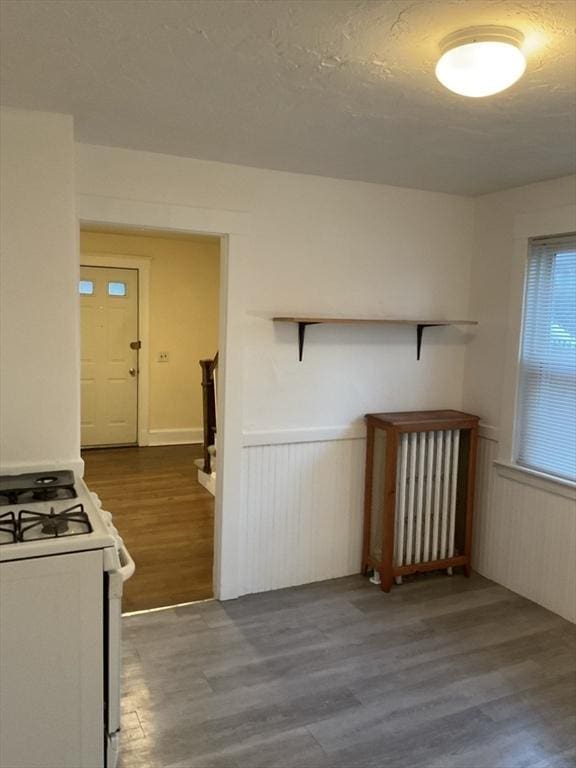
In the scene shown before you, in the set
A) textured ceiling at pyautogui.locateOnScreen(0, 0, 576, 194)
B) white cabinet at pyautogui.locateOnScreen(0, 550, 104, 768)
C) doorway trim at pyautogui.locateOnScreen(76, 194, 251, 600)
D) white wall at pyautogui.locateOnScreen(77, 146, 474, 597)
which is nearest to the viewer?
textured ceiling at pyautogui.locateOnScreen(0, 0, 576, 194)

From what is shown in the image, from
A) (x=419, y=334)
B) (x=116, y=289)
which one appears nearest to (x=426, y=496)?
(x=419, y=334)

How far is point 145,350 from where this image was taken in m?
6.85

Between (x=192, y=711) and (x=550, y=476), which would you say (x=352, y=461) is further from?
(x=192, y=711)

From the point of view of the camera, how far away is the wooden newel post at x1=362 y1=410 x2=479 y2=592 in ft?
11.6

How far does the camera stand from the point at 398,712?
247 centimetres

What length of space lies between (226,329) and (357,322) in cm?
73

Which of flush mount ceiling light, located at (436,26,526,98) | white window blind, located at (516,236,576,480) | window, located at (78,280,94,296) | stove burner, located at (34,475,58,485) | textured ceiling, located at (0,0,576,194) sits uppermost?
textured ceiling, located at (0,0,576,194)

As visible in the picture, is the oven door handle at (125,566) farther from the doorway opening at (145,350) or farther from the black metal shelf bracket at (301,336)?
the doorway opening at (145,350)

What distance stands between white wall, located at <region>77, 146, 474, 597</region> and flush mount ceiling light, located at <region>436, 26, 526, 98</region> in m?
1.72

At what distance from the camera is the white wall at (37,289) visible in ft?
7.99

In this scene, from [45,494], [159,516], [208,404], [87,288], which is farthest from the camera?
[87,288]

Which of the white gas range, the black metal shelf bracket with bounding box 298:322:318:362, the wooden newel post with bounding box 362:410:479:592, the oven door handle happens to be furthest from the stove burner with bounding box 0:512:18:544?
the wooden newel post with bounding box 362:410:479:592

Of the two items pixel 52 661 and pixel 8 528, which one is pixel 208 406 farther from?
pixel 52 661

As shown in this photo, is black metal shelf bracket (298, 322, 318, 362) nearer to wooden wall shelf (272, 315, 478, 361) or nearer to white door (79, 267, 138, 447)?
wooden wall shelf (272, 315, 478, 361)
